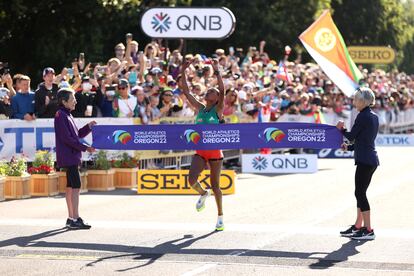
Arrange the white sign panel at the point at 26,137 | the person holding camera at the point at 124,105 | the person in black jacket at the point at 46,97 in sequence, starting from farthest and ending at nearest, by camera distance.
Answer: the person holding camera at the point at 124,105 < the white sign panel at the point at 26,137 < the person in black jacket at the point at 46,97

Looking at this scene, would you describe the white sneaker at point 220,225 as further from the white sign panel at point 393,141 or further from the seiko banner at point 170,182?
the white sign panel at point 393,141

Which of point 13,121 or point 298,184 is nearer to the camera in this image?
point 13,121

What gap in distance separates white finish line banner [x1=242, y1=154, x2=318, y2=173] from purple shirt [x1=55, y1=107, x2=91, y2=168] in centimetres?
960

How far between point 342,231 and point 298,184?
281 inches

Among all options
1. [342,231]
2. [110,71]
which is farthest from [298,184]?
[342,231]

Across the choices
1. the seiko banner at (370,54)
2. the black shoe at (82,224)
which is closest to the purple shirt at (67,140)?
the black shoe at (82,224)

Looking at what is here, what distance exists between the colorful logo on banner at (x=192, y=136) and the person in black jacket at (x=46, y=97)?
15.7 feet

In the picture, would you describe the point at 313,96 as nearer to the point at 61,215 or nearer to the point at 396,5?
the point at 61,215

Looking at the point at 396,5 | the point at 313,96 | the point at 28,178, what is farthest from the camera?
the point at 396,5

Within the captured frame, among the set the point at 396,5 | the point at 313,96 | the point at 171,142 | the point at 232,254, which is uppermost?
the point at 396,5

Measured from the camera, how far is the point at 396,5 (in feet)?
212

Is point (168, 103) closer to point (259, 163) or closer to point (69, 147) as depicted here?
point (259, 163)

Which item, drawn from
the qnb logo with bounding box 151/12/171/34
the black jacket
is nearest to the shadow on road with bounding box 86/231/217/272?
the black jacket

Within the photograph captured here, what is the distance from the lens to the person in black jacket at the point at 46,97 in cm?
1795
